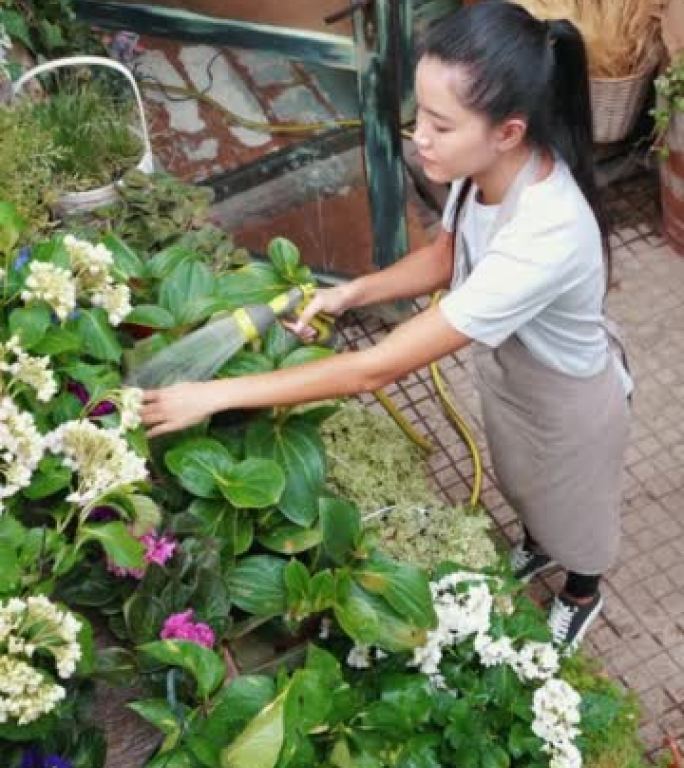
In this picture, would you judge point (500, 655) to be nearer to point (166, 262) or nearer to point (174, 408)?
point (174, 408)

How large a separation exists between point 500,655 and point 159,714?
0.72 metres

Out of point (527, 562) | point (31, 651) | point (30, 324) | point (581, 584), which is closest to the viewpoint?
point (31, 651)

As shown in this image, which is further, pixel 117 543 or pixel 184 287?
pixel 184 287

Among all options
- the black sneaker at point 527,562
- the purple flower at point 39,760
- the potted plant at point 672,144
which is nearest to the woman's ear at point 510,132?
the purple flower at point 39,760

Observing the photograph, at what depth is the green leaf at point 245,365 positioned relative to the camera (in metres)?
2.05

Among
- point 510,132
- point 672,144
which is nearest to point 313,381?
point 510,132

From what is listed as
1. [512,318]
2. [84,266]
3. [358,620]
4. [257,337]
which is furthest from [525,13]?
[358,620]

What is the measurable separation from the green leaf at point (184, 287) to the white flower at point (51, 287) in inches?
14.2

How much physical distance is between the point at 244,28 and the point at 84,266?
172 cm

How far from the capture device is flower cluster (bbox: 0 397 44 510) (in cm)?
153

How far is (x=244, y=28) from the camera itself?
131 inches

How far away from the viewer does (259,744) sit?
1574 millimetres

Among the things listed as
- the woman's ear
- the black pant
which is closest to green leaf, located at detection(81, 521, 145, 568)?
the woman's ear

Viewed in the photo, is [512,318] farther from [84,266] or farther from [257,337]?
[84,266]
